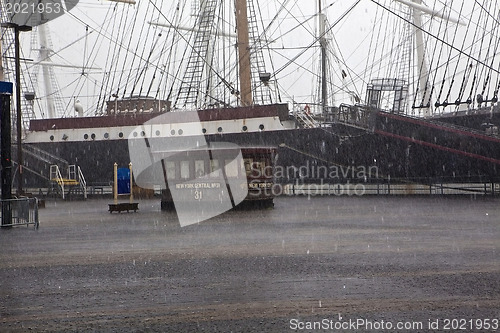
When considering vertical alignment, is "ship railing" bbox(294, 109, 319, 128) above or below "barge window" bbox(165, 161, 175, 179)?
above

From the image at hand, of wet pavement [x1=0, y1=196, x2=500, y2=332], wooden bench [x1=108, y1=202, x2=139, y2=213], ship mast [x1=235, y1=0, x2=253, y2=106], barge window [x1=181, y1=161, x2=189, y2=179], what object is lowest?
wet pavement [x1=0, y1=196, x2=500, y2=332]

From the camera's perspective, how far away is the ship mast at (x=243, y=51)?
34859 millimetres

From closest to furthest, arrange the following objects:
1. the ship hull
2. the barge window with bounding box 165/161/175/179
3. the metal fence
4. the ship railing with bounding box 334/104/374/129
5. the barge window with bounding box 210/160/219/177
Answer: the metal fence
the barge window with bounding box 210/160/219/177
the barge window with bounding box 165/161/175/179
the ship hull
the ship railing with bounding box 334/104/374/129

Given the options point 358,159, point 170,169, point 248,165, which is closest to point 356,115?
point 358,159

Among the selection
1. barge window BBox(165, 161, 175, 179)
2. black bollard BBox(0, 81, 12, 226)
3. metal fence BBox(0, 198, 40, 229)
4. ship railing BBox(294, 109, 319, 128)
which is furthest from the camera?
ship railing BBox(294, 109, 319, 128)

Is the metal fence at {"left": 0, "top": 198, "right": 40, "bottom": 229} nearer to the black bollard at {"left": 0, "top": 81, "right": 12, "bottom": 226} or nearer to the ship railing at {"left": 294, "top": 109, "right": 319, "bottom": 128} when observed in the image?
the black bollard at {"left": 0, "top": 81, "right": 12, "bottom": 226}

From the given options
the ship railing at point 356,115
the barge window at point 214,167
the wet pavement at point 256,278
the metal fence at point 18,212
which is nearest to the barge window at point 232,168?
the barge window at point 214,167

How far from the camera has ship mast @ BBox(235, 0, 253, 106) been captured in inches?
1372

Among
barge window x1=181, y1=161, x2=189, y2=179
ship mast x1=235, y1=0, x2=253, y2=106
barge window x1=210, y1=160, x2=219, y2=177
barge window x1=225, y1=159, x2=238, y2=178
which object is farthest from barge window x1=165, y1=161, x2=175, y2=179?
ship mast x1=235, y1=0, x2=253, y2=106

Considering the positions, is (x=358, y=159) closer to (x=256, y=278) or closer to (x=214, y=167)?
(x=214, y=167)

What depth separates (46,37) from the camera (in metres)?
54.6

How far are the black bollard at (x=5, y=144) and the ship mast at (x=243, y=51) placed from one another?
64.4 feet

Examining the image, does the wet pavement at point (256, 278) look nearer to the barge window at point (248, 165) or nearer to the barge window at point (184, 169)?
the barge window at point (248, 165)

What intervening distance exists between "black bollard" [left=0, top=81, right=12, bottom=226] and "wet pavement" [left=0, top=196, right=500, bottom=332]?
1497 mm
